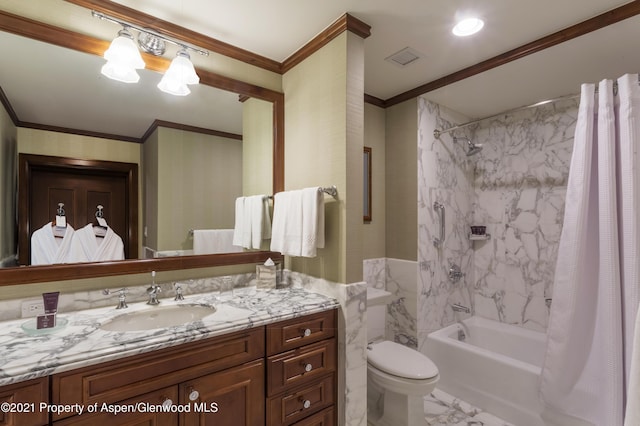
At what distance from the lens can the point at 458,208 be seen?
2.96 meters

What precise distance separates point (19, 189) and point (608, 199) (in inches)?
114

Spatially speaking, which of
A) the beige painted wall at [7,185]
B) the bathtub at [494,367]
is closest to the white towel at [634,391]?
the bathtub at [494,367]

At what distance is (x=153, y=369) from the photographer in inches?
43.7

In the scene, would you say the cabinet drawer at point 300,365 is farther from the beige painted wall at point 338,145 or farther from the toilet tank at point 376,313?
the toilet tank at point 376,313

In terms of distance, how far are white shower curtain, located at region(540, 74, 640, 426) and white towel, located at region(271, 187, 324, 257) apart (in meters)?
1.43

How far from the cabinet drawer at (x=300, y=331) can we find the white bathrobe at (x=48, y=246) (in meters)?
1.04

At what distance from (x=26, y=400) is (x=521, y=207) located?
11.1 ft

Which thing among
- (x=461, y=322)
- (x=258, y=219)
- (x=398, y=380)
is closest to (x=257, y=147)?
(x=258, y=219)

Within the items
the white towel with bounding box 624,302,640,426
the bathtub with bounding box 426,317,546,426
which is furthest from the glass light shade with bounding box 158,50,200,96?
the bathtub with bounding box 426,317,546,426

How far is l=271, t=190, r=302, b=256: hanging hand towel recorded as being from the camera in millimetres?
1764

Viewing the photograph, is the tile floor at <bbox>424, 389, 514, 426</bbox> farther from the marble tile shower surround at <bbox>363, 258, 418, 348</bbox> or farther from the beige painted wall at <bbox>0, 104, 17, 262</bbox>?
the beige painted wall at <bbox>0, 104, 17, 262</bbox>

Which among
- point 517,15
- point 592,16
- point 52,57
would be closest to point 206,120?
point 52,57

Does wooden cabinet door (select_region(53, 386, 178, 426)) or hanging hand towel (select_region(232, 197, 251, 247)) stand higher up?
hanging hand towel (select_region(232, 197, 251, 247))

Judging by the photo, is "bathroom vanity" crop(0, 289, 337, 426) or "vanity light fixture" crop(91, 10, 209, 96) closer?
"bathroom vanity" crop(0, 289, 337, 426)
